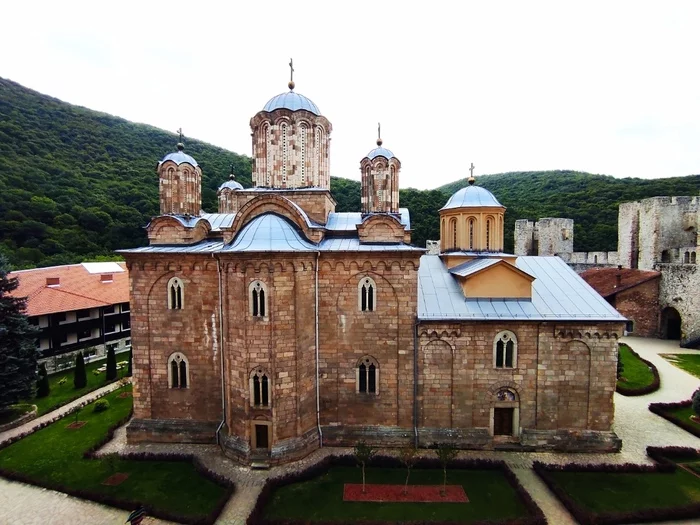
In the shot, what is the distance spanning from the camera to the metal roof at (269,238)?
40.4 ft

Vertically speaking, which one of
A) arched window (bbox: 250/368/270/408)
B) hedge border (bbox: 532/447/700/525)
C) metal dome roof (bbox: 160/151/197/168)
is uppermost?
metal dome roof (bbox: 160/151/197/168)

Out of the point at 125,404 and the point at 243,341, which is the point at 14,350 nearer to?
the point at 125,404

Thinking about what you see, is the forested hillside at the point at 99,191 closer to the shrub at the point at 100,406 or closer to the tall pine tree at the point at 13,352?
the tall pine tree at the point at 13,352

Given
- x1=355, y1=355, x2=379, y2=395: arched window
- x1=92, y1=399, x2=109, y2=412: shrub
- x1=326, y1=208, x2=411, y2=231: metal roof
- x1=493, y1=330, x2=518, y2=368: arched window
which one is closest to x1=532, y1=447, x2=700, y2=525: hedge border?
x1=493, y1=330, x2=518, y2=368: arched window

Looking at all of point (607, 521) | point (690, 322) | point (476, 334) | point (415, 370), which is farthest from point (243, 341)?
point (690, 322)

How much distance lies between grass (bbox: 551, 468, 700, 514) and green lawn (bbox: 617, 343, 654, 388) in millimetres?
8870

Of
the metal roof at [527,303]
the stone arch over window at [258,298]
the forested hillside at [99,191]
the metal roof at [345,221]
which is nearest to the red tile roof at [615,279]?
the forested hillside at [99,191]

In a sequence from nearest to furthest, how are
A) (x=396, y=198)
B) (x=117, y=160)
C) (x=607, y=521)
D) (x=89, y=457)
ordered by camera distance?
(x=607, y=521) → (x=89, y=457) → (x=396, y=198) → (x=117, y=160)

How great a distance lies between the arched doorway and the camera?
101 ft

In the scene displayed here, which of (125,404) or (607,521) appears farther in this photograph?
(125,404)

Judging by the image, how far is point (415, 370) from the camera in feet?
44.9

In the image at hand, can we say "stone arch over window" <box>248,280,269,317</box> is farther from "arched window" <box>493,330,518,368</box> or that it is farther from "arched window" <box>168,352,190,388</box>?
"arched window" <box>493,330,518,368</box>

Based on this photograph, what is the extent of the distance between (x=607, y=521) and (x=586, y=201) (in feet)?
223

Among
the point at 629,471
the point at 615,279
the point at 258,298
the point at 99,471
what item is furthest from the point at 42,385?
the point at 615,279
